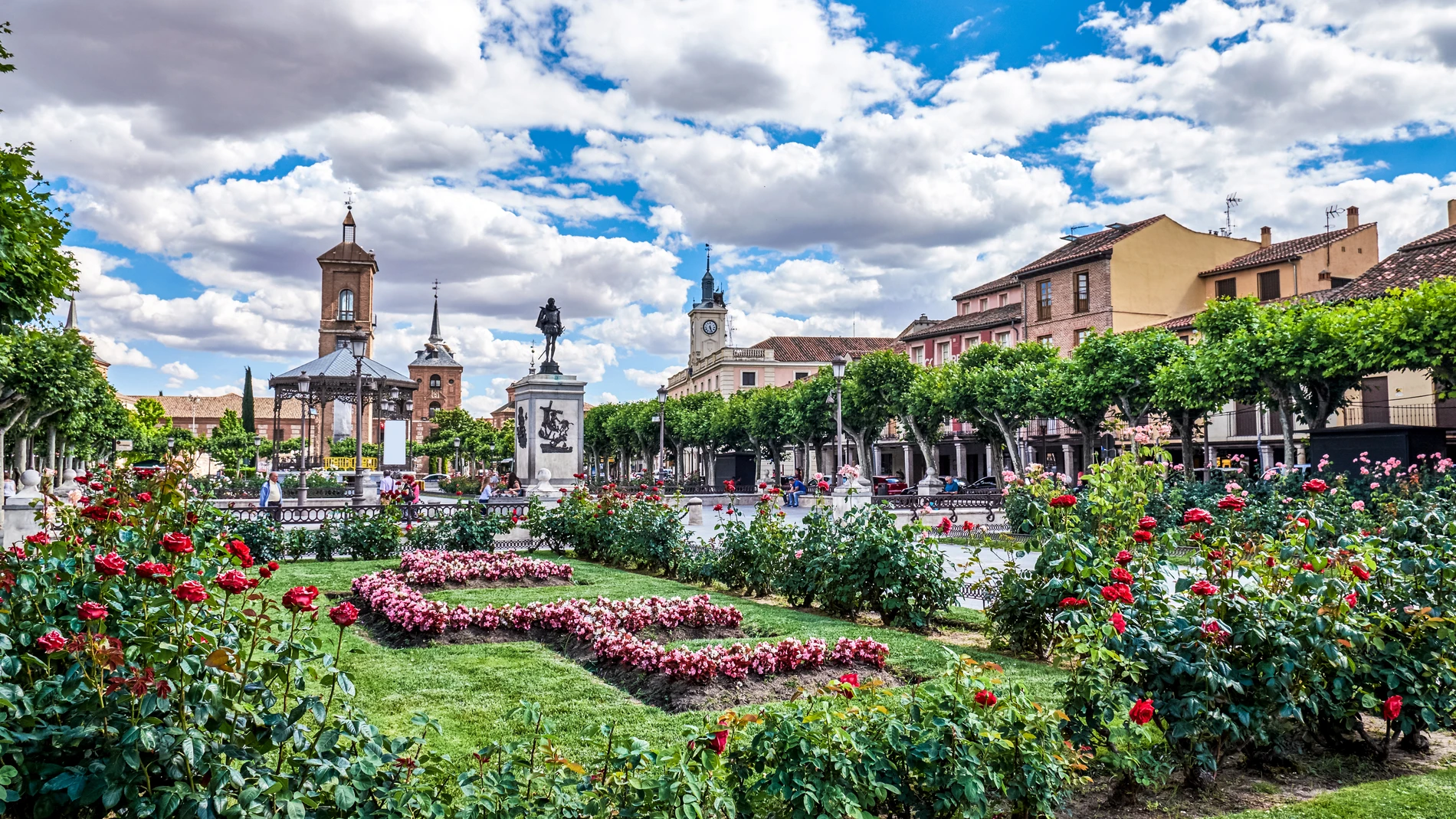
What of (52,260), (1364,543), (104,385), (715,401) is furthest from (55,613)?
(715,401)

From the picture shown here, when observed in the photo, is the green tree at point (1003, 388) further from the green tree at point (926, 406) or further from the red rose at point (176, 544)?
the red rose at point (176, 544)

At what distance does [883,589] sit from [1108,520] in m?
2.34

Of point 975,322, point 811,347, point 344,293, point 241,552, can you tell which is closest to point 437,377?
point 344,293

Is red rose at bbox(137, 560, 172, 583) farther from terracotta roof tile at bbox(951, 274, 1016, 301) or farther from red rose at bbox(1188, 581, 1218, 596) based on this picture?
terracotta roof tile at bbox(951, 274, 1016, 301)

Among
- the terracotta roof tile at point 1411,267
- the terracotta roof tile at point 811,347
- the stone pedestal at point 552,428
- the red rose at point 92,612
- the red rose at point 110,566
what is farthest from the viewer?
the terracotta roof tile at point 811,347

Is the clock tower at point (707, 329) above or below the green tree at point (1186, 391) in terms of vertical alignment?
above

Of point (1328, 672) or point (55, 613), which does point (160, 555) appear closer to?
point (55, 613)

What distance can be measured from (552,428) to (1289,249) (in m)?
33.0

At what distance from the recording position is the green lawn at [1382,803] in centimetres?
429

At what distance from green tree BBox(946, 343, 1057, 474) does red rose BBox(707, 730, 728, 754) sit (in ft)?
100

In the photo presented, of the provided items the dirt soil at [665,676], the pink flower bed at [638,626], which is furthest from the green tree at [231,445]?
the dirt soil at [665,676]

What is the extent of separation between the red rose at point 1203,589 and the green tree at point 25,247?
10347mm

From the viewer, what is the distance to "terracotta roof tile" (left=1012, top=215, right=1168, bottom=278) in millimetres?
43750

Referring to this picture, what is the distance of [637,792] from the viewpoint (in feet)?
10.5
